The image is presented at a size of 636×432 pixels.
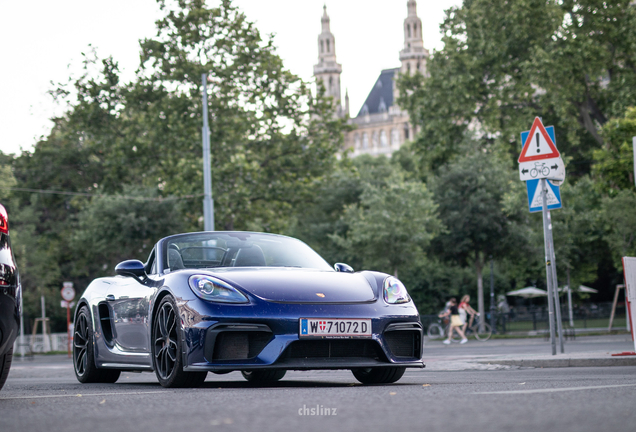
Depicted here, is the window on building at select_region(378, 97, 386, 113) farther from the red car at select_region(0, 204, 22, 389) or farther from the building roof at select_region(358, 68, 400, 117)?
the red car at select_region(0, 204, 22, 389)

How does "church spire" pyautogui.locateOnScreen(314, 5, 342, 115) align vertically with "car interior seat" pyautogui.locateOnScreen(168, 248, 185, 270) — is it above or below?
above

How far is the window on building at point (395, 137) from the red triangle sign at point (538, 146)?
16253cm


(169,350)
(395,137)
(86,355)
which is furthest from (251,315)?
(395,137)

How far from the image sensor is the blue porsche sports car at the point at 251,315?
6363 mm

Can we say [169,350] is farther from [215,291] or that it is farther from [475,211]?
[475,211]

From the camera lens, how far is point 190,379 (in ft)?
21.5

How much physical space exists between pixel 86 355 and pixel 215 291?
8.23 feet

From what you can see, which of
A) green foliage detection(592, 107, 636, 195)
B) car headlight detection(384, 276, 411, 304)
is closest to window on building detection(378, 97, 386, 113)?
green foliage detection(592, 107, 636, 195)

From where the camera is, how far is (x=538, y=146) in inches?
490

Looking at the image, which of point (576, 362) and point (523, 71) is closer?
point (576, 362)

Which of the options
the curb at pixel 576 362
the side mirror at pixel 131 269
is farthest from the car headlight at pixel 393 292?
the curb at pixel 576 362

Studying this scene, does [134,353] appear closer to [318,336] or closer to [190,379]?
[190,379]

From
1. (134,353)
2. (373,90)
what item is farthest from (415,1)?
(134,353)

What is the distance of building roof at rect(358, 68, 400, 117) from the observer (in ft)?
582
